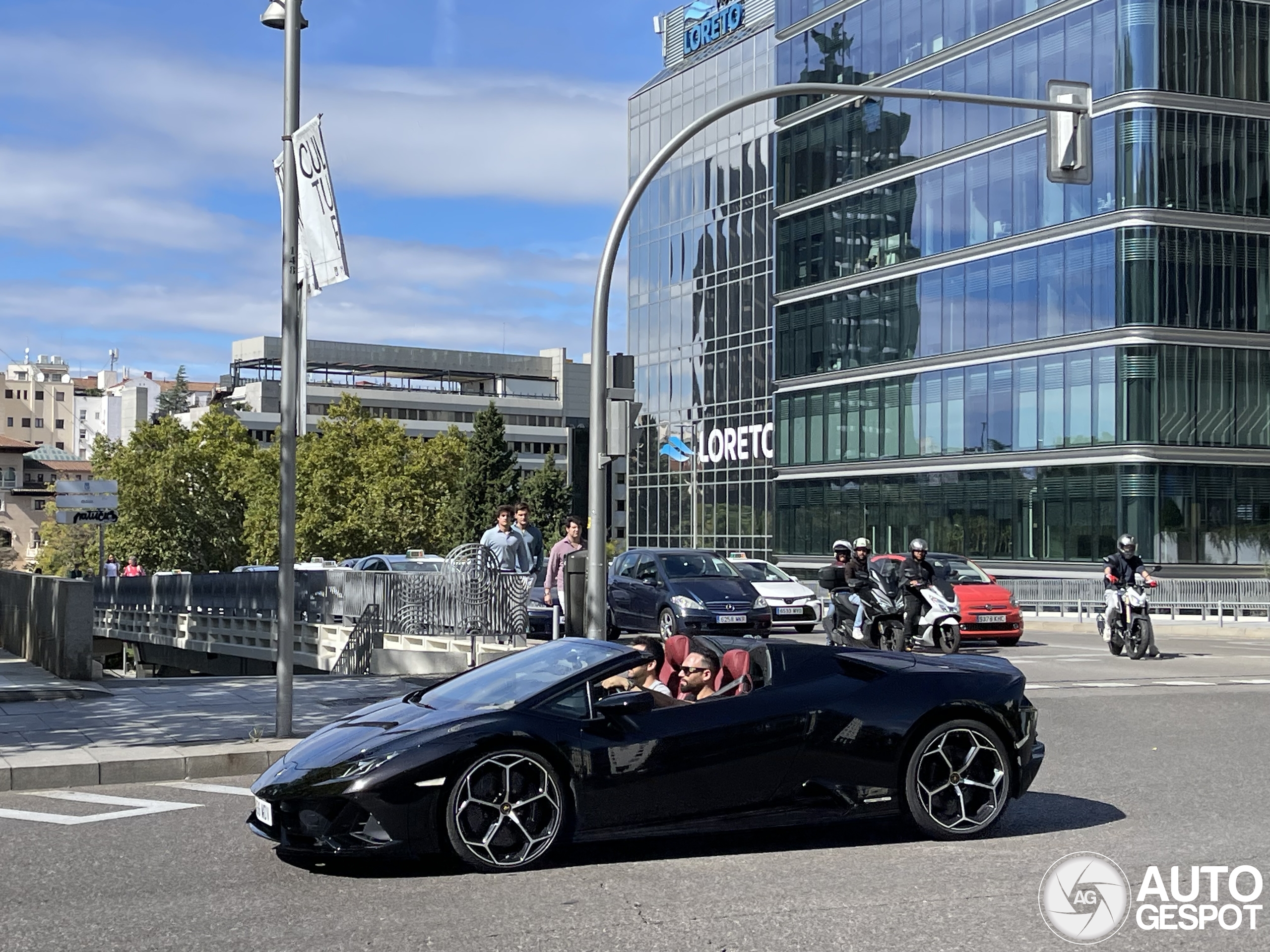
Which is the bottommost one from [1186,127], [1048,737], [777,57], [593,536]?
[1048,737]

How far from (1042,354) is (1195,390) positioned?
481cm

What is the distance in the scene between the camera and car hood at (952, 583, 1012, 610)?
988 inches

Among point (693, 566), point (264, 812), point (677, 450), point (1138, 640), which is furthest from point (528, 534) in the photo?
point (677, 450)

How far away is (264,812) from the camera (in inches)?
283

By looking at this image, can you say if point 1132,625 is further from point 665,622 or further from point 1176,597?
point 1176,597

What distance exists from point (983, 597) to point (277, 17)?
1676 cm

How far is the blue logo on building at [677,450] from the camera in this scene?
223 ft

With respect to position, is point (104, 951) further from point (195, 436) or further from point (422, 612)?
point (195, 436)

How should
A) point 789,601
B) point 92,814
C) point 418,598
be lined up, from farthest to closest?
point 789,601 < point 418,598 < point 92,814

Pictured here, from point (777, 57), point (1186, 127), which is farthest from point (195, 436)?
point (1186, 127)

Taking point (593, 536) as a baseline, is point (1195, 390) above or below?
above

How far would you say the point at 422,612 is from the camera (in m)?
21.0

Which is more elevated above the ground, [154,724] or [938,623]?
[938,623]

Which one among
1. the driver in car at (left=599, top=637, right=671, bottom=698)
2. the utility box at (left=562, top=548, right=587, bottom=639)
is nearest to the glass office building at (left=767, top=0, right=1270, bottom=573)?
the utility box at (left=562, top=548, right=587, bottom=639)
